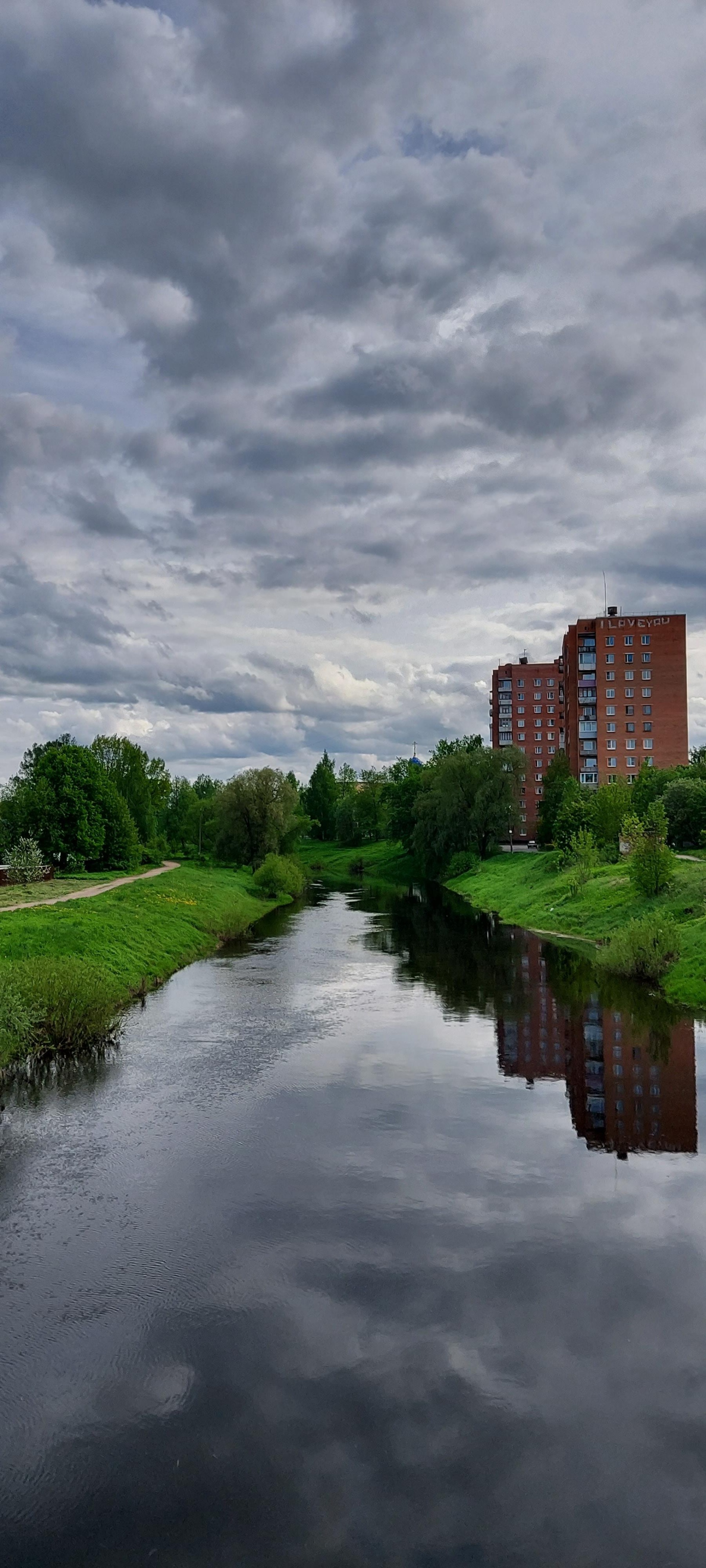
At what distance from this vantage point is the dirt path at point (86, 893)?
36094mm

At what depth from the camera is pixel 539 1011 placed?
28.5 meters

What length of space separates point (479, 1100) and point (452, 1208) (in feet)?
19.0

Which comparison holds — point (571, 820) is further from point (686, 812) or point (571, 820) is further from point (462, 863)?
point (462, 863)

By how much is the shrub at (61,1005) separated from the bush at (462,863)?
57149mm

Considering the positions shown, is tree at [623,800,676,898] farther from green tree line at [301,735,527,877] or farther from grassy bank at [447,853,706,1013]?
green tree line at [301,735,527,877]

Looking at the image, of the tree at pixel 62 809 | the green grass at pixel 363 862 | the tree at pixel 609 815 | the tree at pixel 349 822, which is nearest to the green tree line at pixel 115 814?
the tree at pixel 62 809

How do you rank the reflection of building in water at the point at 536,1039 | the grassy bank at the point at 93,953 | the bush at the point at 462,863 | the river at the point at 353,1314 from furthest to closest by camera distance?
the bush at the point at 462,863
the reflection of building in water at the point at 536,1039
the grassy bank at the point at 93,953
the river at the point at 353,1314

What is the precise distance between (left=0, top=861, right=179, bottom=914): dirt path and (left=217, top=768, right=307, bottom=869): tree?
18.0ft

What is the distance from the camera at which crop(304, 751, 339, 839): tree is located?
133 meters

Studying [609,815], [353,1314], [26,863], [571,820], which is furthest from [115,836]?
[353,1314]

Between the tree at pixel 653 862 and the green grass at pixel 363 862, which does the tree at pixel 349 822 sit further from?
the tree at pixel 653 862

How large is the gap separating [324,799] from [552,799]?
177 feet

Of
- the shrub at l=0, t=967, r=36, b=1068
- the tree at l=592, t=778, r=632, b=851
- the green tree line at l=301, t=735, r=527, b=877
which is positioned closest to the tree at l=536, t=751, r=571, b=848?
the green tree line at l=301, t=735, r=527, b=877

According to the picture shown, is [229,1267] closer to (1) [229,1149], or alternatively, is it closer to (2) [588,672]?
(1) [229,1149]
